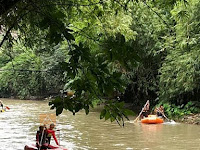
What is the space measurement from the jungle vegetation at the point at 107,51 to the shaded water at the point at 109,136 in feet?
5.45

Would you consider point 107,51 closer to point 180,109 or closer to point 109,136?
point 109,136

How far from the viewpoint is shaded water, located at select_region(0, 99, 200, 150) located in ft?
33.1

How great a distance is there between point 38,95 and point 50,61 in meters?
7.58

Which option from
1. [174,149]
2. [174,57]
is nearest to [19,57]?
[174,57]

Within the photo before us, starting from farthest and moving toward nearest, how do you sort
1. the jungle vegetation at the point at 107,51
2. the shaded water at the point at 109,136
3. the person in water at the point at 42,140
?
the shaded water at the point at 109,136, the person in water at the point at 42,140, the jungle vegetation at the point at 107,51

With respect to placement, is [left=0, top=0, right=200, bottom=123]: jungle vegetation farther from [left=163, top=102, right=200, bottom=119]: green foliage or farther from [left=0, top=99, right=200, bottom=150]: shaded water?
[left=0, top=99, right=200, bottom=150]: shaded water

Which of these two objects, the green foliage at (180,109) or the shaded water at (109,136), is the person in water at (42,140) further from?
the green foliage at (180,109)

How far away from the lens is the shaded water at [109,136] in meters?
10.1

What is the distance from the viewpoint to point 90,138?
11.5 m

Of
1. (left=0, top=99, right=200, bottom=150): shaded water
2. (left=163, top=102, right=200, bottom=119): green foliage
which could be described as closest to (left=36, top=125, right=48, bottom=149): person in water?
(left=0, top=99, right=200, bottom=150): shaded water

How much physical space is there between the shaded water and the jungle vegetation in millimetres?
1662

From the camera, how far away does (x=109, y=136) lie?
38.8ft

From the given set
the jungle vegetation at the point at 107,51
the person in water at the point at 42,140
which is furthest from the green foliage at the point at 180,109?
the person in water at the point at 42,140

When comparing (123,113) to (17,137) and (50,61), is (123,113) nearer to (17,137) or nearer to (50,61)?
(17,137)
